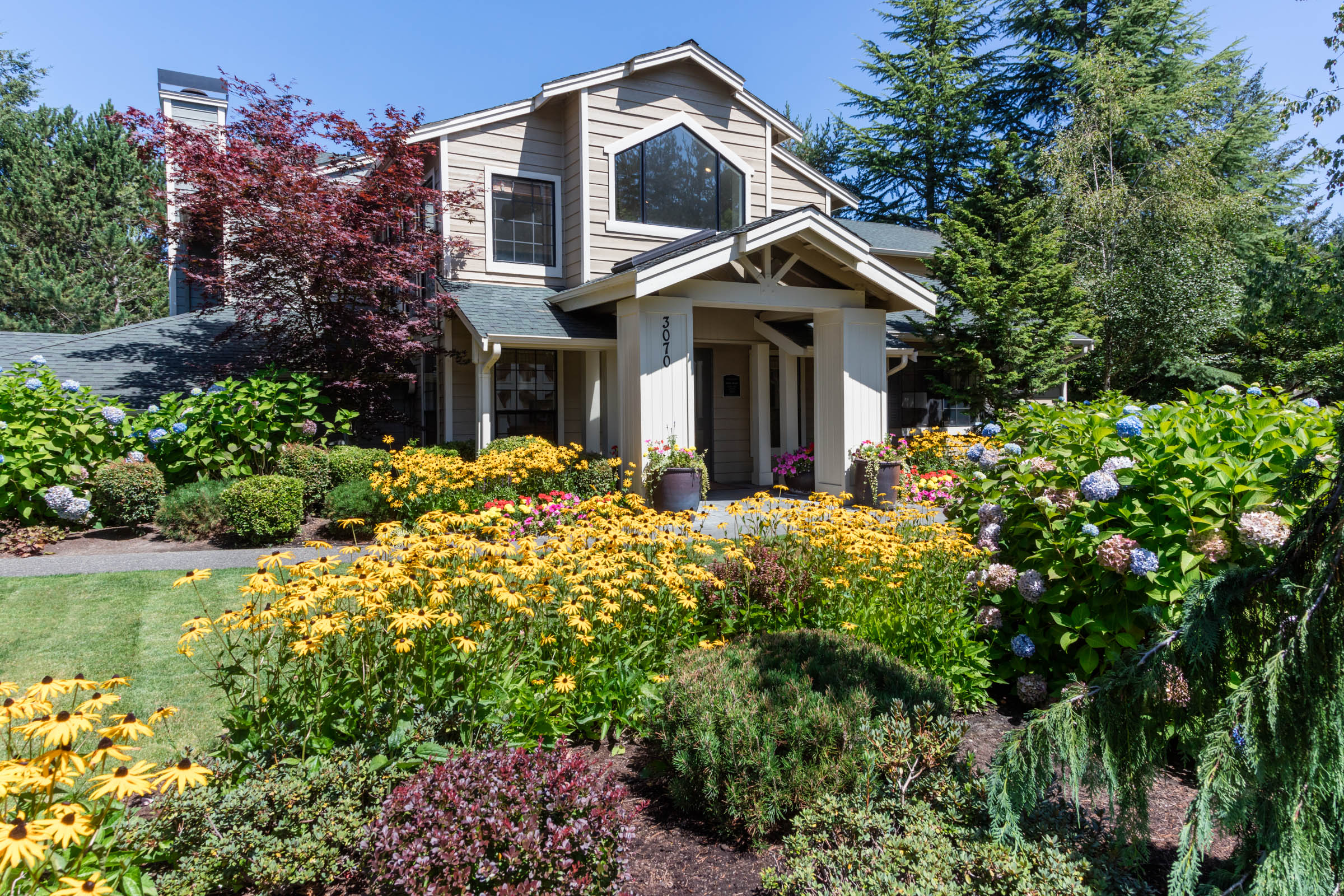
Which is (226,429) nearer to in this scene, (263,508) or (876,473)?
(263,508)

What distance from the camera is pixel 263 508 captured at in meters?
7.98

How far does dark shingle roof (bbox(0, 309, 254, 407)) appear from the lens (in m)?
11.3

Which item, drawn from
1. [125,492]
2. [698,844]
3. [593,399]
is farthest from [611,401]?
[698,844]

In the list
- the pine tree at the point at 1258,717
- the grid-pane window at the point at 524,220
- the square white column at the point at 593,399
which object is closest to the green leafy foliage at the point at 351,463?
the square white column at the point at 593,399

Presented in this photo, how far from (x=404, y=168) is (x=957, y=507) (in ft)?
31.2

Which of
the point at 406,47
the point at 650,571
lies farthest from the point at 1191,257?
the point at 650,571

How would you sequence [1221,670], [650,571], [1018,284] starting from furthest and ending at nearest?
[1018,284] < [650,571] < [1221,670]

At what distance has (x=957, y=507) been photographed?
5.16 meters

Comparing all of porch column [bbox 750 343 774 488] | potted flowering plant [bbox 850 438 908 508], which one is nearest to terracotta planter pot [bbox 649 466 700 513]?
potted flowering plant [bbox 850 438 908 508]

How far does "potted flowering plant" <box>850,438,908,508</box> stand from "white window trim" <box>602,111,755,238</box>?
4520 mm

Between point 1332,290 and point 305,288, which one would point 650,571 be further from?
point 1332,290

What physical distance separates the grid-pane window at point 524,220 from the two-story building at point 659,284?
0.03 m

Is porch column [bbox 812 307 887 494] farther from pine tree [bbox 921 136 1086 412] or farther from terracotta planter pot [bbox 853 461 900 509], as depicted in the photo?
pine tree [bbox 921 136 1086 412]

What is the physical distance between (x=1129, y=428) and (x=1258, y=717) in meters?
2.24
